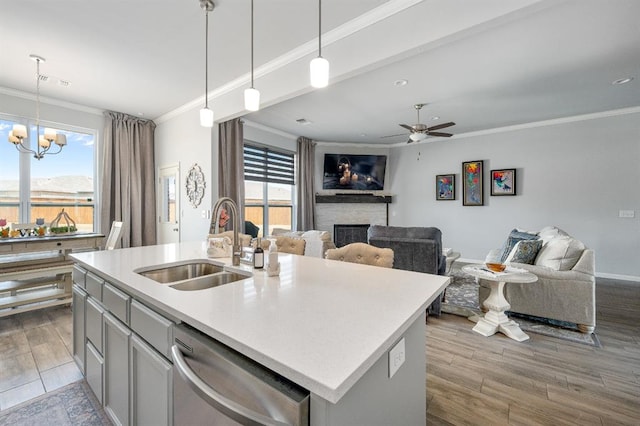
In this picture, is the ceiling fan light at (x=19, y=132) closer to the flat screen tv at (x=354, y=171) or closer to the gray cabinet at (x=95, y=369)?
the gray cabinet at (x=95, y=369)

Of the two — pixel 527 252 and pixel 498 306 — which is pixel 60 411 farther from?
pixel 527 252

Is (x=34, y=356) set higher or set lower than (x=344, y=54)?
lower

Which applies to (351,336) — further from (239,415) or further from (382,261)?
(382,261)

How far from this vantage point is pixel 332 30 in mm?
2629

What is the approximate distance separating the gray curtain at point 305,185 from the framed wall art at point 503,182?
4032 mm

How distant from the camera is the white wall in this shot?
4.73m

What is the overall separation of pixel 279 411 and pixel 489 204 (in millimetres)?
6638

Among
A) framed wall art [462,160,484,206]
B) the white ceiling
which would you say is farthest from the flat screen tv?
the white ceiling

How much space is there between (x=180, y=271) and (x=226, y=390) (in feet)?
4.15

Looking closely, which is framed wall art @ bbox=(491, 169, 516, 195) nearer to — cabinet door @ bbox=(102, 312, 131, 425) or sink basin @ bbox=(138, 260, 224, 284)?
sink basin @ bbox=(138, 260, 224, 284)

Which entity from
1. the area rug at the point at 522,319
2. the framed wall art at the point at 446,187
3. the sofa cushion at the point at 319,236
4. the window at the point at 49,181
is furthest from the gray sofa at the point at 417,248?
the window at the point at 49,181

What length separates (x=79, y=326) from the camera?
1.98m

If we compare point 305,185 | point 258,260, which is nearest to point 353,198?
point 305,185

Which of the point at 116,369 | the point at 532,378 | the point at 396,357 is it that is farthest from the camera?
the point at 532,378
